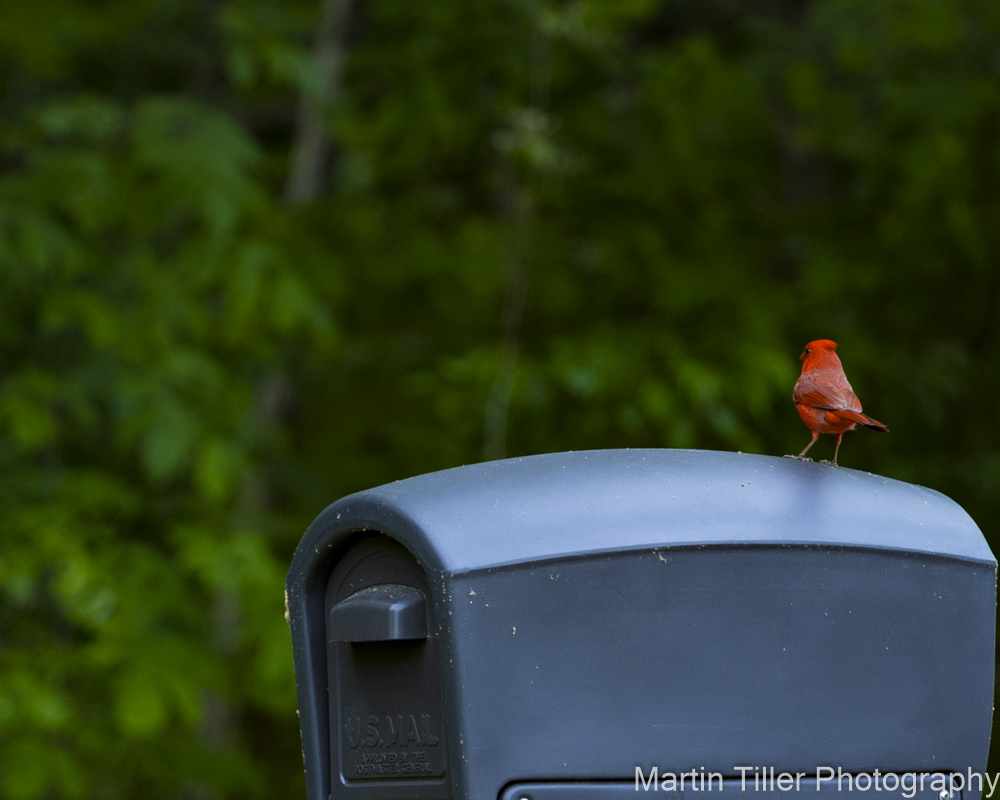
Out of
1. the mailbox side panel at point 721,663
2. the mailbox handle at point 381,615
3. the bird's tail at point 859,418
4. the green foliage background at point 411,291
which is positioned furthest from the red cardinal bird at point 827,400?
the green foliage background at point 411,291

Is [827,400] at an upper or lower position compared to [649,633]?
upper

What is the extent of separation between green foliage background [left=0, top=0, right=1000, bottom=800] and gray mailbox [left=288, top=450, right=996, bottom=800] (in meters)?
2.26

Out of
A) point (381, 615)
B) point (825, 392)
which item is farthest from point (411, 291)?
point (381, 615)

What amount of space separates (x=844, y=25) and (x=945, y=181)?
2.36 ft

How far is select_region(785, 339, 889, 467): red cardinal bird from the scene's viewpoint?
149 cm

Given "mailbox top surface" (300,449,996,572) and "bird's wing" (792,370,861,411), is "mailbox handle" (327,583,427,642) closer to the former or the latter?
"mailbox top surface" (300,449,996,572)

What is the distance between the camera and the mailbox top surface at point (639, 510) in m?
1.27

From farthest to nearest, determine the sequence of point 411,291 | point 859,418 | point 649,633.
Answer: point 411,291
point 859,418
point 649,633

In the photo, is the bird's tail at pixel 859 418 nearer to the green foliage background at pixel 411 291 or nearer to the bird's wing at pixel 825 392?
the bird's wing at pixel 825 392

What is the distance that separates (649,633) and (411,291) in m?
3.52

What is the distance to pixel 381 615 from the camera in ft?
4.30

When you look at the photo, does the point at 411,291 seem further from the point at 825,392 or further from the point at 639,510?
the point at 639,510

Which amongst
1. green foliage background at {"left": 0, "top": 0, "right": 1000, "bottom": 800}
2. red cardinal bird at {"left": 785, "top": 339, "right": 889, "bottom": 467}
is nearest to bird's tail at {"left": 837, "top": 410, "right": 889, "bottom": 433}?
red cardinal bird at {"left": 785, "top": 339, "right": 889, "bottom": 467}

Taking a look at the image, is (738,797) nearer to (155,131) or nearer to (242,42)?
(155,131)
